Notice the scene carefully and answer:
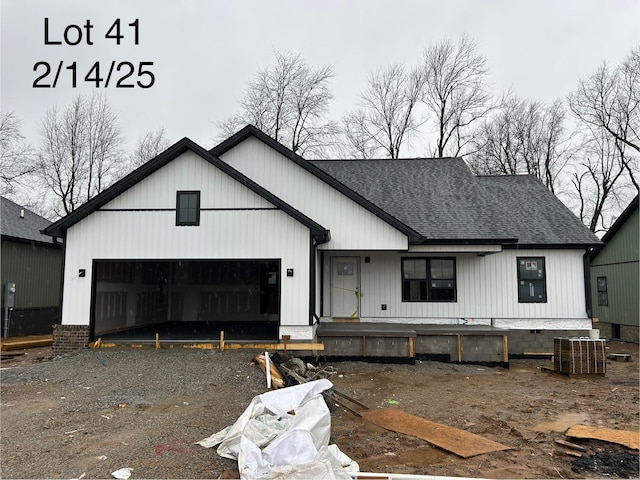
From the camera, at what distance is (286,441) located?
4559mm

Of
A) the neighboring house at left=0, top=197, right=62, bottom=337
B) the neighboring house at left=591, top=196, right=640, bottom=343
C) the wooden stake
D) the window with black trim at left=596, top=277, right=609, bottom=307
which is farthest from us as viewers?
the window with black trim at left=596, top=277, right=609, bottom=307

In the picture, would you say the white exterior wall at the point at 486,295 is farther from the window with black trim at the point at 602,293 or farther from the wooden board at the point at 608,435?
the wooden board at the point at 608,435

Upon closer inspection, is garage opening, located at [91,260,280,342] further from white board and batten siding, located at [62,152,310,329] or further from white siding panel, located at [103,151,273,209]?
white siding panel, located at [103,151,273,209]

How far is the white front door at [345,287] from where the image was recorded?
15.0m

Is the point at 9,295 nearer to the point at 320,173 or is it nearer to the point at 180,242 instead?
the point at 180,242

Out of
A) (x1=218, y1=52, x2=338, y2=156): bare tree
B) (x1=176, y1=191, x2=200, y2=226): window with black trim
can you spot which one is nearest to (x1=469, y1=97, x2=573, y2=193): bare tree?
(x1=218, y1=52, x2=338, y2=156): bare tree

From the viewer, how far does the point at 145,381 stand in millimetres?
9172

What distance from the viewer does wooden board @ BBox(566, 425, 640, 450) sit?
6.33m

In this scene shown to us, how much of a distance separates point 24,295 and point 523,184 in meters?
19.3

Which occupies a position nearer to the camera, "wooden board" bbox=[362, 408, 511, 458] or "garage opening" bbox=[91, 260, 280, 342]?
"wooden board" bbox=[362, 408, 511, 458]

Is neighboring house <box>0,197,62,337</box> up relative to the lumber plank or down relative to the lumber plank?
up

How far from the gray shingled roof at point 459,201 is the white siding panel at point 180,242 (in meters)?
4.61

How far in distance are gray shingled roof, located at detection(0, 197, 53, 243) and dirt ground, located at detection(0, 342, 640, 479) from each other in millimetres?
6699

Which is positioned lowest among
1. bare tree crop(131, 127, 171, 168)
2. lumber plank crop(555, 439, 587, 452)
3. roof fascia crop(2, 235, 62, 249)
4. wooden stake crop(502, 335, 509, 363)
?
lumber plank crop(555, 439, 587, 452)
